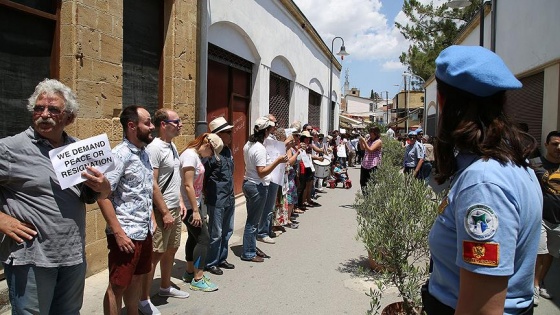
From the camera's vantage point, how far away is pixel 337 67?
2364 cm

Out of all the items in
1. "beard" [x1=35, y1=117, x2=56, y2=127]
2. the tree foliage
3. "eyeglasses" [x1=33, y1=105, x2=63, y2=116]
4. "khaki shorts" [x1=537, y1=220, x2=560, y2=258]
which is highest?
the tree foliage

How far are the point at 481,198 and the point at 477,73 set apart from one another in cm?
42

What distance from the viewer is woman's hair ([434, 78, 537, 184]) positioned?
1.38 meters

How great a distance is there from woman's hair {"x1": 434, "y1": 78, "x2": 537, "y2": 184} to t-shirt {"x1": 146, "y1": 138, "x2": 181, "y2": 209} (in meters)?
2.90

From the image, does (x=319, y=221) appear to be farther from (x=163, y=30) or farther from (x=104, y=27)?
(x=104, y=27)

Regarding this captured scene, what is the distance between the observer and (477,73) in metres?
1.37

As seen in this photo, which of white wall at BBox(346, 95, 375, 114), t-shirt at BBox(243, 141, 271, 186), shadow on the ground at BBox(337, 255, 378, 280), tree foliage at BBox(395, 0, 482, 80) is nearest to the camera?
shadow on the ground at BBox(337, 255, 378, 280)

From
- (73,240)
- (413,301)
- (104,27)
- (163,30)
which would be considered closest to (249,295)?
(413,301)

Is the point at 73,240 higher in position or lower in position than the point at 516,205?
lower

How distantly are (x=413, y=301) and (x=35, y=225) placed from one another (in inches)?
101

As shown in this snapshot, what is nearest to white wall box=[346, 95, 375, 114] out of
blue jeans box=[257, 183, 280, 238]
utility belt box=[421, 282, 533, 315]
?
blue jeans box=[257, 183, 280, 238]

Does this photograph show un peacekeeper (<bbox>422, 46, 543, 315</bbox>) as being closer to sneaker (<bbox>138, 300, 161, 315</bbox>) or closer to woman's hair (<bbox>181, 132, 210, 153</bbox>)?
sneaker (<bbox>138, 300, 161, 315</bbox>)

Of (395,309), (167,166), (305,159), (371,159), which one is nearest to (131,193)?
(167,166)

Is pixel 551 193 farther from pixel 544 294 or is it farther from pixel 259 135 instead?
pixel 259 135
